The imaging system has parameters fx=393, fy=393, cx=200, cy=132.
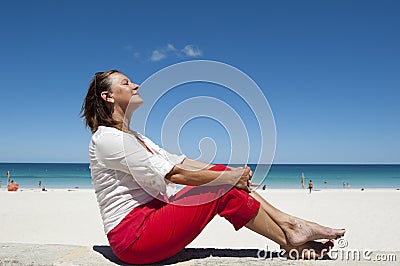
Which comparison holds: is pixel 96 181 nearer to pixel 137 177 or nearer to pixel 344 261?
pixel 137 177

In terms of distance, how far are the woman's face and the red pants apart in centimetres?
66

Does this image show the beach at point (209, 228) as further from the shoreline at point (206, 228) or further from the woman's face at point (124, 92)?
the woman's face at point (124, 92)

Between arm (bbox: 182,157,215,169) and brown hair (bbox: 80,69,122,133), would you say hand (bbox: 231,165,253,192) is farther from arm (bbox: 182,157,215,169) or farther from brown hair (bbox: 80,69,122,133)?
brown hair (bbox: 80,69,122,133)

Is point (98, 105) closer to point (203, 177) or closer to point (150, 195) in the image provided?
point (150, 195)

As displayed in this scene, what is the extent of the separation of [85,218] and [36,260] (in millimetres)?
8941

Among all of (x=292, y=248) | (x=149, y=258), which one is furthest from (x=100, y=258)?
(x=292, y=248)

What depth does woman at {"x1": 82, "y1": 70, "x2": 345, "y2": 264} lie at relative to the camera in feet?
7.52

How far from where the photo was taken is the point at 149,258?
2408 mm

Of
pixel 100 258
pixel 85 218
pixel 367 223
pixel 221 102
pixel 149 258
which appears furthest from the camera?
pixel 85 218

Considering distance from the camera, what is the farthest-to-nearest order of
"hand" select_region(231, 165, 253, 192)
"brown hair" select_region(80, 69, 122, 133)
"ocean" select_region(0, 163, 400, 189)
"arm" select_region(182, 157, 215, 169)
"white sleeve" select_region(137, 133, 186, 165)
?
"ocean" select_region(0, 163, 400, 189) → "white sleeve" select_region(137, 133, 186, 165) → "arm" select_region(182, 157, 215, 169) → "brown hair" select_region(80, 69, 122, 133) → "hand" select_region(231, 165, 253, 192)

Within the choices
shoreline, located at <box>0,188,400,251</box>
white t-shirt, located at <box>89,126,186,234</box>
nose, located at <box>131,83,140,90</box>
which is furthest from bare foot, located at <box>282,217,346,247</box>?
shoreline, located at <box>0,188,400,251</box>

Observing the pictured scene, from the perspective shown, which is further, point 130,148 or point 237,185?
point 237,185

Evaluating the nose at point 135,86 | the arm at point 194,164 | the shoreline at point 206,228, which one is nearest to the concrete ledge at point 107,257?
the arm at point 194,164

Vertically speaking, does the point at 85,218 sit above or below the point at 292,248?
below
